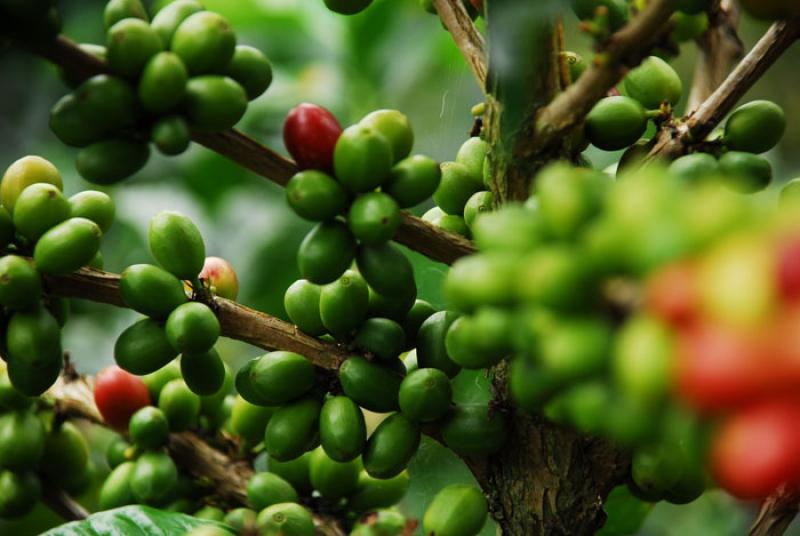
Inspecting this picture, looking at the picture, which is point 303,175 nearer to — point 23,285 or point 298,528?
point 23,285

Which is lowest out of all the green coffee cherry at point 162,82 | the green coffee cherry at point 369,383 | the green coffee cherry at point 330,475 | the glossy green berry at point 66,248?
the green coffee cherry at point 330,475

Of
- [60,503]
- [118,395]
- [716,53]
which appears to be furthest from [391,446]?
[716,53]

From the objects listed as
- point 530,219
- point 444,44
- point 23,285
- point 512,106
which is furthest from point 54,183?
point 444,44

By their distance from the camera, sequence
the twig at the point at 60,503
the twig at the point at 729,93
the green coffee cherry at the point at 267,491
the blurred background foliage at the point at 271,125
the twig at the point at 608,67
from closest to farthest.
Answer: the twig at the point at 608,67 < the twig at the point at 729,93 < the green coffee cherry at the point at 267,491 < the twig at the point at 60,503 < the blurred background foliage at the point at 271,125

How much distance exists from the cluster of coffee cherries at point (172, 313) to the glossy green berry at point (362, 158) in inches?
6.8

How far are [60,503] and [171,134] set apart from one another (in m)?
0.62

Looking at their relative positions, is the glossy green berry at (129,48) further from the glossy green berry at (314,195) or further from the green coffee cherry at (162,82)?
the glossy green berry at (314,195)

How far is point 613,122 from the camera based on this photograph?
0.80 m

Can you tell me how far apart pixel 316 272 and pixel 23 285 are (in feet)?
0.76

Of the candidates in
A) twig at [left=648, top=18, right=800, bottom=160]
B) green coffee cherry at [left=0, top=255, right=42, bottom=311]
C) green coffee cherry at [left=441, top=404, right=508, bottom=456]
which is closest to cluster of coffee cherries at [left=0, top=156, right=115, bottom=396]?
green coffee cherry at [left=0, top=255, right=42, bottom=311]

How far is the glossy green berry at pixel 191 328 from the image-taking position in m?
0.79

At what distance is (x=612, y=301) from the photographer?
43cm

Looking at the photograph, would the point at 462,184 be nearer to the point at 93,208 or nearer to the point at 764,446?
the point at 93,208

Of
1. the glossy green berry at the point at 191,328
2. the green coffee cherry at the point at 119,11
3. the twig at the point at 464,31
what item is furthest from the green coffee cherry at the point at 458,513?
the green coffee cherry at the point at 119,11
